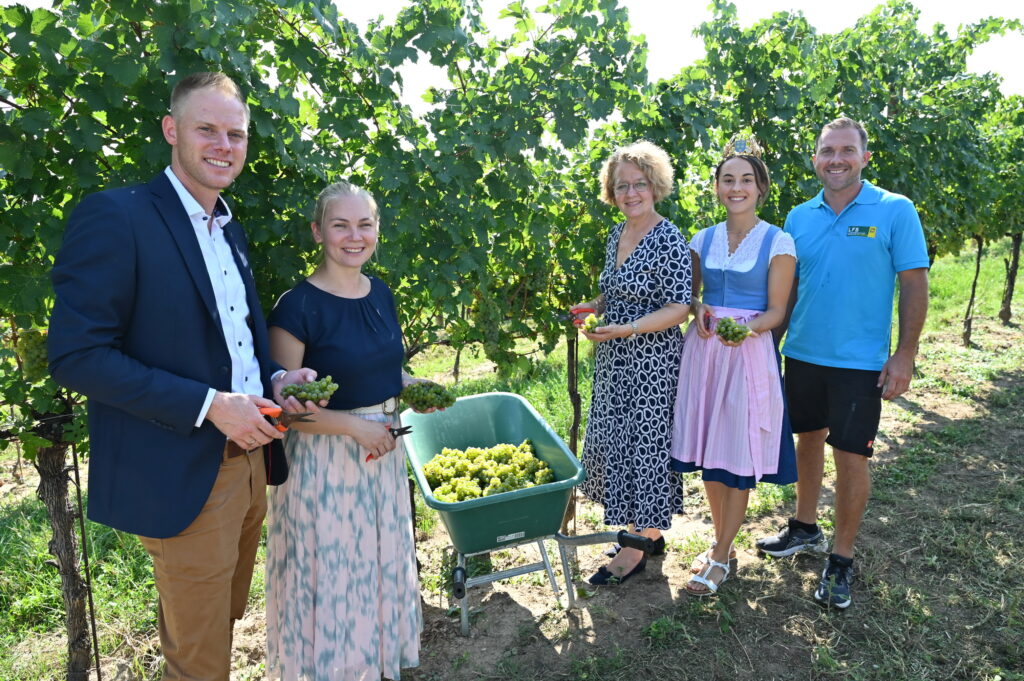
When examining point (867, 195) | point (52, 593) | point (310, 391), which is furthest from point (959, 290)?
point (52, 593)

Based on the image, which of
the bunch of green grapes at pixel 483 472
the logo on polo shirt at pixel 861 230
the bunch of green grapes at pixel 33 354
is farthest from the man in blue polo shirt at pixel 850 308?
the bunch of green grapes at pixel 33 354

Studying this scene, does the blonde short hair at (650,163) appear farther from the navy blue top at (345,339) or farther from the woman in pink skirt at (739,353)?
the navy blue top at (345,339)

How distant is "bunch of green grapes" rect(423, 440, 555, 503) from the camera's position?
298 centimetres

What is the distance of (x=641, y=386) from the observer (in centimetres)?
326

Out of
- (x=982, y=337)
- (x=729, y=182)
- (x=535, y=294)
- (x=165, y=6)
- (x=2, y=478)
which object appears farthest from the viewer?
(x=982, y=337)

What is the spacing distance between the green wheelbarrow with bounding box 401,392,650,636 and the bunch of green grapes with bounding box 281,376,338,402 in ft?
2.67

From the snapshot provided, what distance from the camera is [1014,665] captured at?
9.36 ft

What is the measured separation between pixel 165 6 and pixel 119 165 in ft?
1.98

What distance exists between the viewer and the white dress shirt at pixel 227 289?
6.31ft

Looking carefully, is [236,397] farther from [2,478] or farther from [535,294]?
[2,478]

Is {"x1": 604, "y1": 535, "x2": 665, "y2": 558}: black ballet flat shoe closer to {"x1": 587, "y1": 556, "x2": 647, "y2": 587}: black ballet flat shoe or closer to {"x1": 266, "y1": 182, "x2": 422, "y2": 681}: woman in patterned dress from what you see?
{"x1": 587, "y1": 556, "x2": 647, "y2": 587}: black ballet flat shoe

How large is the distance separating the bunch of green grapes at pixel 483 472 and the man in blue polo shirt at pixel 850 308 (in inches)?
57.0

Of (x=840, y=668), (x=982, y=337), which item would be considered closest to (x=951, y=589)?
(x=840, y=668)

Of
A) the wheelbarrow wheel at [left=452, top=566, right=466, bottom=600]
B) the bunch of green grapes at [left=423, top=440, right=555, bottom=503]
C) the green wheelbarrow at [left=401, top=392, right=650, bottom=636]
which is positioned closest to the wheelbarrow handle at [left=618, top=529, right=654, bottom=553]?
the green wheelbarrow at [left=401, top=392, right=650, bottom=636]
